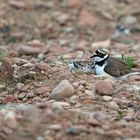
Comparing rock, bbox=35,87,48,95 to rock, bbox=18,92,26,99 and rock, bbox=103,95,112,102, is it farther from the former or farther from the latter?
rock, bbox=103,95,112,102

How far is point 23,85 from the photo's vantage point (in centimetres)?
758

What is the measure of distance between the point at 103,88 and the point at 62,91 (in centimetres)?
51

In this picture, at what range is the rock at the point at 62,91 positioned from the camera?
6943mm

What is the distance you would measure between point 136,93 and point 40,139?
2.07m

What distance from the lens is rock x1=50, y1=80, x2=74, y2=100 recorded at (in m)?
6.94

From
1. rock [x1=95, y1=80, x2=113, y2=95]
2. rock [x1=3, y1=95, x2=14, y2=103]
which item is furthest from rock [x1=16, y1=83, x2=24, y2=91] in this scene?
rock [x1=95, y1=80, x2=113, y2=95]

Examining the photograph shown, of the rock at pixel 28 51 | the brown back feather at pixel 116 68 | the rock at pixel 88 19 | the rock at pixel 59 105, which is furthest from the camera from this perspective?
the rock at pixel 88 19

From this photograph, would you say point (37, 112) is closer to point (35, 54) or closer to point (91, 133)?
point (91, 133)

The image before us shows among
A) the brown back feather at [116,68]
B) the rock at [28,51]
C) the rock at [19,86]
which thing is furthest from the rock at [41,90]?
the rock at [28,51]

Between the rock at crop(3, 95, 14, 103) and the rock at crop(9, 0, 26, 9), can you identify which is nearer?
the rock at crop(3, 95, 14, 103)

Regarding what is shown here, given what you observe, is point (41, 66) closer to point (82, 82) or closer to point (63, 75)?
point (63, 75)

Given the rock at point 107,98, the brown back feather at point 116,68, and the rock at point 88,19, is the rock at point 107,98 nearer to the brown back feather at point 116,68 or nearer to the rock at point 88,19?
the brown back feather at point 116,68

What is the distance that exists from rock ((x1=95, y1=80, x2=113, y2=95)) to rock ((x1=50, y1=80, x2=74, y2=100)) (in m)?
0.31

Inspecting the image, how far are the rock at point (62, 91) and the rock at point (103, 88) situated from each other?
1.02ft
